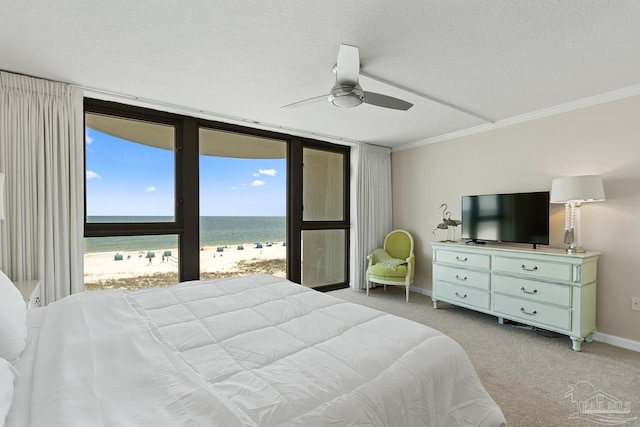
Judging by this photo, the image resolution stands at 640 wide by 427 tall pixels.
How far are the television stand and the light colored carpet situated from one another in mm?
180

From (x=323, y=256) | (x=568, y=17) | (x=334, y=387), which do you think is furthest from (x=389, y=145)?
(x=334, y=387)

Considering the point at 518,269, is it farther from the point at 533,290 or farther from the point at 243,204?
the point at 243,204

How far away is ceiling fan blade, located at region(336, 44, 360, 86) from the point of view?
6.36 feet

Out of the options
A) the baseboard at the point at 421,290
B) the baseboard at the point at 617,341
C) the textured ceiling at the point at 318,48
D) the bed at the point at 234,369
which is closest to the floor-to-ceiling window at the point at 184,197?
the textured ceiling at the point at 318,48

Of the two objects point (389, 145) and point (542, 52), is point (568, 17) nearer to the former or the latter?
point (542, 52)

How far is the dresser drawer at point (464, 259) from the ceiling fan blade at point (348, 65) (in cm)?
267

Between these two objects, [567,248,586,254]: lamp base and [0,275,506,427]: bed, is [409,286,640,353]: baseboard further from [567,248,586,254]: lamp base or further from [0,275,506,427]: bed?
[0,275,506,427]: bed

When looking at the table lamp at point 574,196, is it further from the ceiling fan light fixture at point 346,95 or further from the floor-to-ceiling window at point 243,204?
the floor-to-ceiling window at point 243,204

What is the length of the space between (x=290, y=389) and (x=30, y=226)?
303cm

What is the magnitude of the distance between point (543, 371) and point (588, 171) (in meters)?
2.17

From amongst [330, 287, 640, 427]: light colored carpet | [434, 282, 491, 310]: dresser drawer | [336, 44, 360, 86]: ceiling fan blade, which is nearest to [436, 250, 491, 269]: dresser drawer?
[434, 282, 491, 310]: dresser drawer

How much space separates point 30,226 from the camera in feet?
8.82

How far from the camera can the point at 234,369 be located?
1144mm

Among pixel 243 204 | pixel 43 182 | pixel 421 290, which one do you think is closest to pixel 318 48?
pixel 43 182
